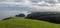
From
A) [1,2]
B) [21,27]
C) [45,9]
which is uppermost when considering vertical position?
[1,2]

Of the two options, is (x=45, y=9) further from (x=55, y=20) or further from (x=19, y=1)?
(x=55, y=20)

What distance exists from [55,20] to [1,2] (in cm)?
114

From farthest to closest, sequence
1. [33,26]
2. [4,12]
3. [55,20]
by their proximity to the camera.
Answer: [4,12]
[55,20]
[33,26]

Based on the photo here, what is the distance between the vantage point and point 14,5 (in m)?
2.04

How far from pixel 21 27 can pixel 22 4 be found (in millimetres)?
1009

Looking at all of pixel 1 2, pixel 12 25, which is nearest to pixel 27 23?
pixel 12 25

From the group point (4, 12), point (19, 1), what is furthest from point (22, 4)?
point (4, 12)

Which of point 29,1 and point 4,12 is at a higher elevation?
point 29,1

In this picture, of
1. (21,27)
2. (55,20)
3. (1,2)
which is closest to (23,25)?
(21,27)

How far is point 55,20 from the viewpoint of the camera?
1.40 metres

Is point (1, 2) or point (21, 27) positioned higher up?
point (1, 2)

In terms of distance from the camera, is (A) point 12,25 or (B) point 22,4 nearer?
(A) point 12,25

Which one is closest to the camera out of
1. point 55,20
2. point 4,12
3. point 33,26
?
point 33,26

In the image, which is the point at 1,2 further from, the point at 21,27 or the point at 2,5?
the point at 21,27
